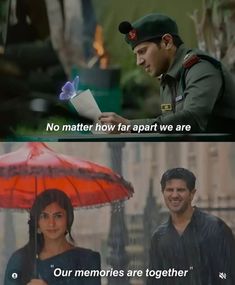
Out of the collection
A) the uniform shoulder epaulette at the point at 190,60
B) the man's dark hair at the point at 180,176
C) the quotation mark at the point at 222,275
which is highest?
the uniform shoulder epaulette at the point at 190,60

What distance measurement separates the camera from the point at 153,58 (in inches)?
133

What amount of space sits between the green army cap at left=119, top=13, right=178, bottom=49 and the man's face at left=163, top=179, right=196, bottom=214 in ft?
3.27

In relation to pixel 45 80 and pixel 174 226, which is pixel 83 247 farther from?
pixel 45 80

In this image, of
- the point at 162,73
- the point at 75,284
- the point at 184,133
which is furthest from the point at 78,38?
the point at 75,284

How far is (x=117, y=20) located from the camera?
3275 mm

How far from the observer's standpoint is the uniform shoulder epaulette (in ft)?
10.8

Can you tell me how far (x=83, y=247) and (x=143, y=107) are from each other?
3.43ft

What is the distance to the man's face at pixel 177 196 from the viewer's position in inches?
130

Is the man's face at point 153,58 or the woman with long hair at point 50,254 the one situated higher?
the man's face at point 153,58

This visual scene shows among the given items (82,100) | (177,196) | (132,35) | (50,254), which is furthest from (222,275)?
(132,35)

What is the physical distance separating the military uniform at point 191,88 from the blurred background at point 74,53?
0.06 meters

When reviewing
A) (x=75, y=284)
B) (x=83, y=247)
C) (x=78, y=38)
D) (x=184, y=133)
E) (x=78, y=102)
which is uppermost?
(x=78, y=38)

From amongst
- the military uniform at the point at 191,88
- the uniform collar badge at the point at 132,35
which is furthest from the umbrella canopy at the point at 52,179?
the uniform collar badge at the point at 132,35

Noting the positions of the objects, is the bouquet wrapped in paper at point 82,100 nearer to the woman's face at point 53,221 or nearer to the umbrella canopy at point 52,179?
the umbrella canopy at point 52,179
